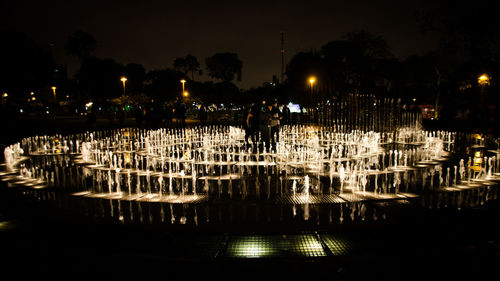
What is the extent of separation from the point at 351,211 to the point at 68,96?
244 ft

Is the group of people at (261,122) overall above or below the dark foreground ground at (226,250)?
above

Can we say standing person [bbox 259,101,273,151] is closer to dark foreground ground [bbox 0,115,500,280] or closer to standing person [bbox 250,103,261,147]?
standing person [bbox 250,103,261,147]

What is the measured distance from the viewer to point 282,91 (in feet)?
190

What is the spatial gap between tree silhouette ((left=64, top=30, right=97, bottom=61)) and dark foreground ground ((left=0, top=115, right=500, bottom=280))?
8241cm

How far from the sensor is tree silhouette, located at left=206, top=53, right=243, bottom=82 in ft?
290

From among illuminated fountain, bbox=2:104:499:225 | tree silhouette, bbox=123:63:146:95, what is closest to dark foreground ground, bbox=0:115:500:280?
illuminated fountain, bbox=2:104:499:225

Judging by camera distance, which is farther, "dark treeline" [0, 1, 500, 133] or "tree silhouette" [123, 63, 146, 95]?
"tree silhouette" [123, 63, 146, 95]

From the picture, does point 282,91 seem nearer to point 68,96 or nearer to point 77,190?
point 68,96

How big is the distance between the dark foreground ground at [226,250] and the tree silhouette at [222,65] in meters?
85.3

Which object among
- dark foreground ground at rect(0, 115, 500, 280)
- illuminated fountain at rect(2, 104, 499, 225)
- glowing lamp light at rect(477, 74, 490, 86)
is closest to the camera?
dark foreground ground at rect(0, 115, 500, 280)

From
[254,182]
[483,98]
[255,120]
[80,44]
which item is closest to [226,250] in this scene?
[254,182]

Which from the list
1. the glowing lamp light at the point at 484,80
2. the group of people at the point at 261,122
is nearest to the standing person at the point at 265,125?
the group of people at the point at 261,122

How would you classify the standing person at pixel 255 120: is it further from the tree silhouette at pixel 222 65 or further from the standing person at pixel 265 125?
the tree silhouette at pixel 222 65

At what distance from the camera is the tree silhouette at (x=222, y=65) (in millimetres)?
88375
